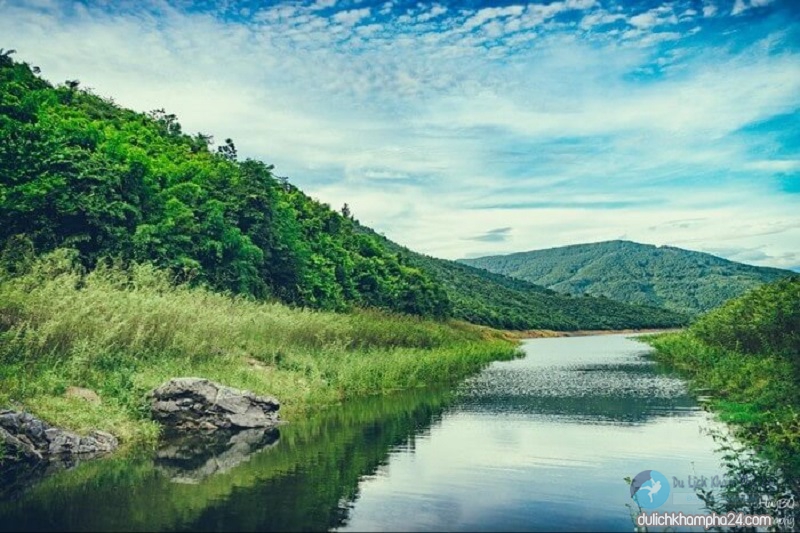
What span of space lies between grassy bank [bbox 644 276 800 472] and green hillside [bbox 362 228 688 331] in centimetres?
6573

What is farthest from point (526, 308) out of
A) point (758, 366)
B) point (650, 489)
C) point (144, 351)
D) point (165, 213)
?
point (650, 489)

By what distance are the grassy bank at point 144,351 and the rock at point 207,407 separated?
59 cm

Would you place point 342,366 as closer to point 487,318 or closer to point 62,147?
point 62,147

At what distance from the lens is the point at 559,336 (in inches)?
5335

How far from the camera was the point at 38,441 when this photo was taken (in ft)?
47.2

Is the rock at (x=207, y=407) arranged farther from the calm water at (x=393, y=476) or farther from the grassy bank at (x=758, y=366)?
the grassy bank at (x=758, y=366)

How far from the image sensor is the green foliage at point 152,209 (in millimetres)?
30281

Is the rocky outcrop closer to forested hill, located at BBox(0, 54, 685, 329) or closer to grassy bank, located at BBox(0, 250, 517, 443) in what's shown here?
grassy bank, located at BBox(0, 250, 517, 443)

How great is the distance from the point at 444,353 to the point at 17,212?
2311cm

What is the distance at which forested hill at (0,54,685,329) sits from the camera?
30266mm

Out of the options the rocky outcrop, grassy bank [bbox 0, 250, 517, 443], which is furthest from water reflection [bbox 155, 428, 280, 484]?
the rocky outcrop

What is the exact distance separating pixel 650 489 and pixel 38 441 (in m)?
12.8

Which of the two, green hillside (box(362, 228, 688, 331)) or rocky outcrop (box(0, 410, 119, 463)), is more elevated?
green hillside (box(362, 228, 688, 331))

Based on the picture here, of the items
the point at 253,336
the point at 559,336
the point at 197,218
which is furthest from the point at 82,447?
the point at 559,336
